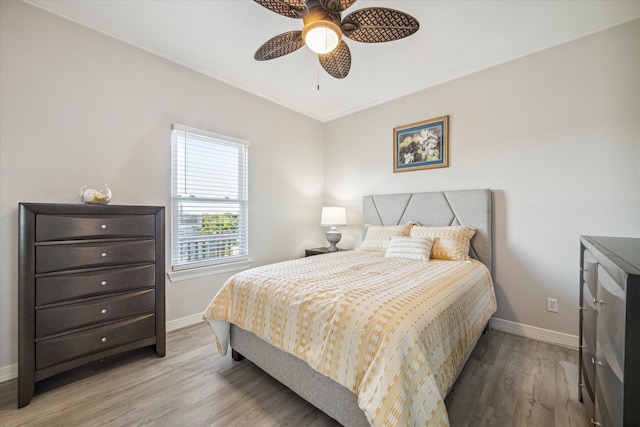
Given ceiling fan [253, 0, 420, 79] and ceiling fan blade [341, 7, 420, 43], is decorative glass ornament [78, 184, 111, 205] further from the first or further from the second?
ceiling fan blade [341, 7, 420, 43]

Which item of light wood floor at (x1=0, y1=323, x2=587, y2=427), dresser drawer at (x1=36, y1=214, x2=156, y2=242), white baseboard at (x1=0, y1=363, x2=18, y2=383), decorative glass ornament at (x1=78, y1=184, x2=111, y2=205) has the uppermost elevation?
decorative glass ornament at (x1=78, y1=184, x2=111, y2=205)

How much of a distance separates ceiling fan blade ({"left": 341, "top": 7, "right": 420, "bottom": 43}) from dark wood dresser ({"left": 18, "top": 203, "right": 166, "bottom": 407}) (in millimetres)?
1996

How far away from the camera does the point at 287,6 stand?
1.56 m

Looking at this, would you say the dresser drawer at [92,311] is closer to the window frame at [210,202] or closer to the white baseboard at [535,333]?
the window frame at [210,202]

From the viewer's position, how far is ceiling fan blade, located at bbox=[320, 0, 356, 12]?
152cm

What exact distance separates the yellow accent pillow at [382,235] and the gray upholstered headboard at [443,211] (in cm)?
20

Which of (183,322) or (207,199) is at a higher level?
(207,199)

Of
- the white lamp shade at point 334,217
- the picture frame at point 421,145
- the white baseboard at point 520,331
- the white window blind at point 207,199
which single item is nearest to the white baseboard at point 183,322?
the white baseboard at point 520,331

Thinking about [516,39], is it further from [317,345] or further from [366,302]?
[317,345]

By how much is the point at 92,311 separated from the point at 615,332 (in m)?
2.74

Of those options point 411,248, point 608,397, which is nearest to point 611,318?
point 608,397

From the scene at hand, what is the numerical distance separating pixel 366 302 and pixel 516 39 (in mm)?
2751

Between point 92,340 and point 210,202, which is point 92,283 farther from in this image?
point 210,202

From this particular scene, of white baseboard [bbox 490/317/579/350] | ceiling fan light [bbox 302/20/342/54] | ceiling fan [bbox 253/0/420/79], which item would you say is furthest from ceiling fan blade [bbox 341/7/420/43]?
white baseboard [bbox 490/317/579/350]
